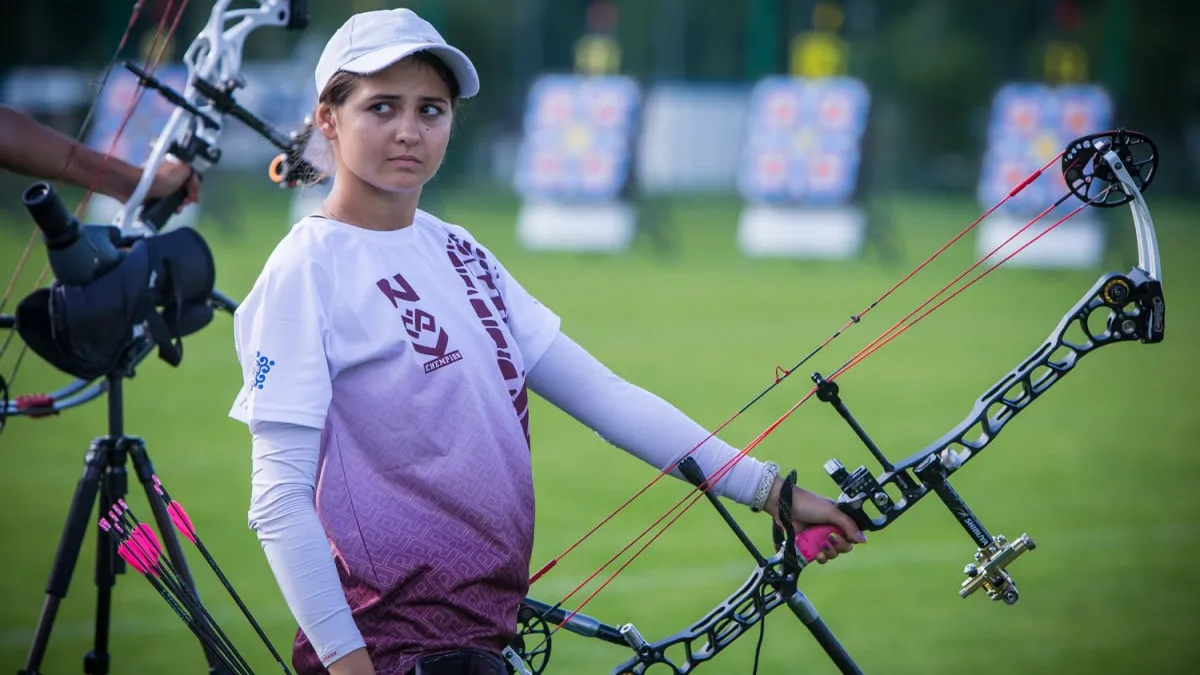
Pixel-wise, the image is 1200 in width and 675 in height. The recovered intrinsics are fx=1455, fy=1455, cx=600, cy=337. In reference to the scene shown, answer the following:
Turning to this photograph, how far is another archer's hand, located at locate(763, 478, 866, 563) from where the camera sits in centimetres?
236

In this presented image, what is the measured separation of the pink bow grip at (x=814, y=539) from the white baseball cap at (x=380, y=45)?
883 mm

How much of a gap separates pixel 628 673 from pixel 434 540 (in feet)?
1.64

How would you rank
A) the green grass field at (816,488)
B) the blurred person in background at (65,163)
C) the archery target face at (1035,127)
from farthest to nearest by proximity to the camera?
the archery target face at (1035,127), the green grass field at (816,488), the blurred person in background at (65,163)

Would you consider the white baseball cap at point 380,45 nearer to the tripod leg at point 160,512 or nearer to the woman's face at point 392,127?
the woman's face at point 392,127

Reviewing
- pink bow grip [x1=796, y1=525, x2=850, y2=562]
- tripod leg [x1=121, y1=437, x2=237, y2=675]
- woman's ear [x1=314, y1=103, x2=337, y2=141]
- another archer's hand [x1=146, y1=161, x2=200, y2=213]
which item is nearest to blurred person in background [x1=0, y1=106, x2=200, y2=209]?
another archer's hand [x1=146, y1=161, x2=200, y2=213]

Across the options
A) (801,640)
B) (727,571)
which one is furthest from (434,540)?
(727,571)

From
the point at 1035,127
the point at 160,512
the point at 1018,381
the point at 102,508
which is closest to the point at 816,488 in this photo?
the point at 160,512

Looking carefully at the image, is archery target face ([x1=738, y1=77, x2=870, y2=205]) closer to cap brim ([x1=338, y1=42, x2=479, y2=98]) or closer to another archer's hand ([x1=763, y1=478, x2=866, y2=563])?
another archer's hand ([x1=763, y1=478, x2=866, y2=563])

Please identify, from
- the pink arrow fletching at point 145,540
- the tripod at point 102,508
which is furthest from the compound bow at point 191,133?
the pink arrow fletching at point 145,540

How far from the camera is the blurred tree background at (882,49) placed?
2852 centimetres

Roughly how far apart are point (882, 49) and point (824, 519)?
32255 mm

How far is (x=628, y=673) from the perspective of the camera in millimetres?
2484

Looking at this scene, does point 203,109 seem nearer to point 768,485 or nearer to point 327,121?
point 327,121

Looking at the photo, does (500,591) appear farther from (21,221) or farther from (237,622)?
(21,221)
